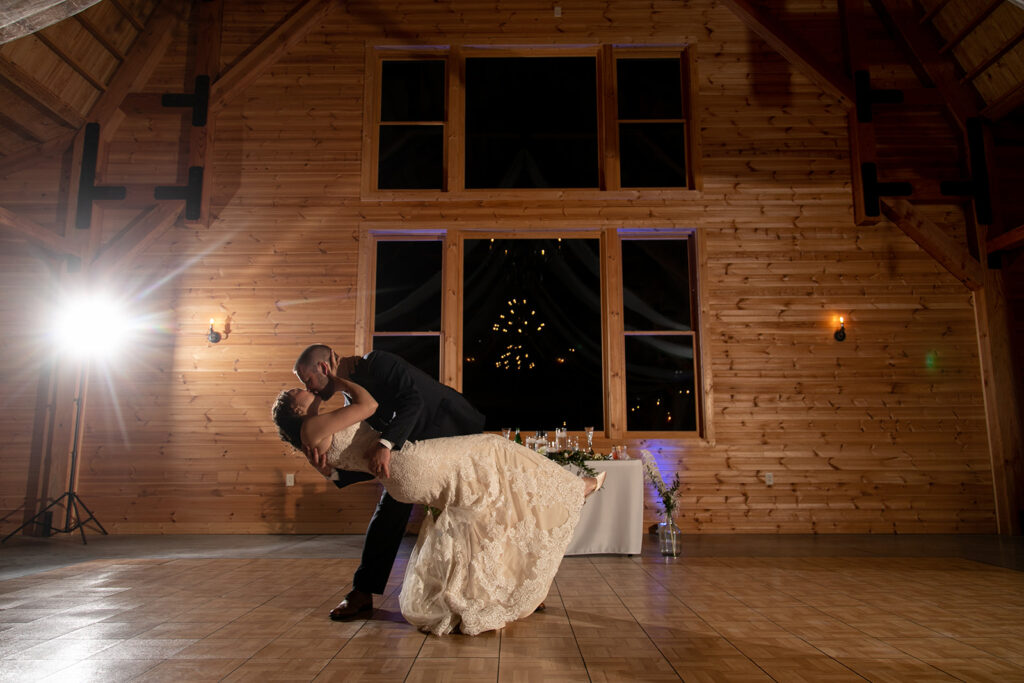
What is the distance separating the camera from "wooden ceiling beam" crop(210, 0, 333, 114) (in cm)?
694

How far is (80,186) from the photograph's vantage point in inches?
264

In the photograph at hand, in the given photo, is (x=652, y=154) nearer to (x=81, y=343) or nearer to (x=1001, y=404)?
(x=1001, y=404)

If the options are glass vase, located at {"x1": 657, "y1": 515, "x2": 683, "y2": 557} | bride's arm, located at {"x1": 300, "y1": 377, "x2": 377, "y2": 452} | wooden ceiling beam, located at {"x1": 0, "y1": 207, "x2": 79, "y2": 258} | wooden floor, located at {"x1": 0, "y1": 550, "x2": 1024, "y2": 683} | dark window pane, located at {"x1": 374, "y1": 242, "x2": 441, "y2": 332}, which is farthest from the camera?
dark window pane, located at {"x1": 374, "y1": 242, "x2": 441, "y2": 332}

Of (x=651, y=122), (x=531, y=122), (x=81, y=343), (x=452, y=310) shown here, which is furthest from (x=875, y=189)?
(x=81, y=343)

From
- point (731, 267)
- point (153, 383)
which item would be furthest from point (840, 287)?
point (153, 383)

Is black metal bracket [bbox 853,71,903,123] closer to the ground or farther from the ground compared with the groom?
farther from the ground

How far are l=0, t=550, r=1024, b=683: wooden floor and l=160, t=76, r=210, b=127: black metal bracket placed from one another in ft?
15.4

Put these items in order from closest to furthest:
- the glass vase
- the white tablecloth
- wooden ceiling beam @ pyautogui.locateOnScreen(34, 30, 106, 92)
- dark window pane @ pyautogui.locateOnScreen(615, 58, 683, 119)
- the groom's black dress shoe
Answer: the groom's black dress shoe, the glass vase, the white tablecloth, wooden ceiling beam @ pyautogui.locateOnScreen(34, 30, 106, 92), dark window pane @ pyautogui.locateOnScreen(615, 58, 683, 119)

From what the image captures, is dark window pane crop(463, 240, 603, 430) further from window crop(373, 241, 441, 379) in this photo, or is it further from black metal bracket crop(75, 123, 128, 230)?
black metal bracket crop(75, 123, 128, 230)

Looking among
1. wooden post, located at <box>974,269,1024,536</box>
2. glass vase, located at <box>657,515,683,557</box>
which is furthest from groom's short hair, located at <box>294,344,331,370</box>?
wooden post, located at <box>974,269,1024,536</box>

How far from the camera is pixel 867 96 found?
6844 mm

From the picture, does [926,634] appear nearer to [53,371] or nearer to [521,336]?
[521,336]

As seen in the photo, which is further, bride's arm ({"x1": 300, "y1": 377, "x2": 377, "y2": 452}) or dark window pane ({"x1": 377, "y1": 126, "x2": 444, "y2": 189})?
dark window pane ({"x1": 377, "y1": 126, "x2": 444, "y2": 189})

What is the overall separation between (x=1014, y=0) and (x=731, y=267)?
4.99 metres
